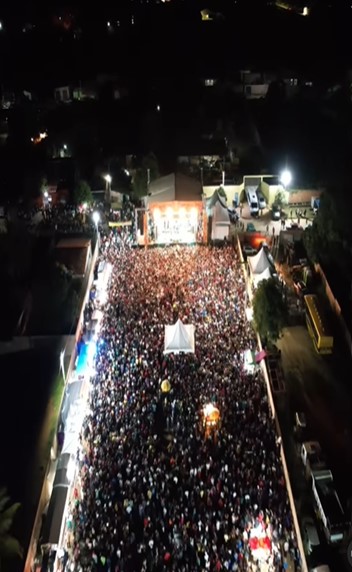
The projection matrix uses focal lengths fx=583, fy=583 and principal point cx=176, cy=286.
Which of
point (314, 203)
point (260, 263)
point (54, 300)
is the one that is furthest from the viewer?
point (314, 203)

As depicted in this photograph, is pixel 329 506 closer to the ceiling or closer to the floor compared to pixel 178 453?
closer to the floor

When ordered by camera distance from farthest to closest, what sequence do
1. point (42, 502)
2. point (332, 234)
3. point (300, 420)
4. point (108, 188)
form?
point (108, 188) → point (332, 234) → point (300, 420) → point (42, 502)

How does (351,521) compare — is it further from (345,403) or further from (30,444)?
(30,444)

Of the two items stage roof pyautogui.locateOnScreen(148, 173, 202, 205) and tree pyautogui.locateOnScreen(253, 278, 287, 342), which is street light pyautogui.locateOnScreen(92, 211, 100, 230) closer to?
stage roof pyautogui.locateOnScreen(148, 173, 202, 205)

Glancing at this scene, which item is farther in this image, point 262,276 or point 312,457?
point 262,276

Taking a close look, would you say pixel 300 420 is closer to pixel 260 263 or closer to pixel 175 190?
pixel 260 263

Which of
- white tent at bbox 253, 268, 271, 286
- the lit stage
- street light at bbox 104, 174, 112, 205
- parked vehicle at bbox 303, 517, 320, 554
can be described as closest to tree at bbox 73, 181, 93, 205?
street light at bbox 104, 174, 112, 205

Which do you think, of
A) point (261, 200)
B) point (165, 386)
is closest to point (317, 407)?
point (165, 386)
